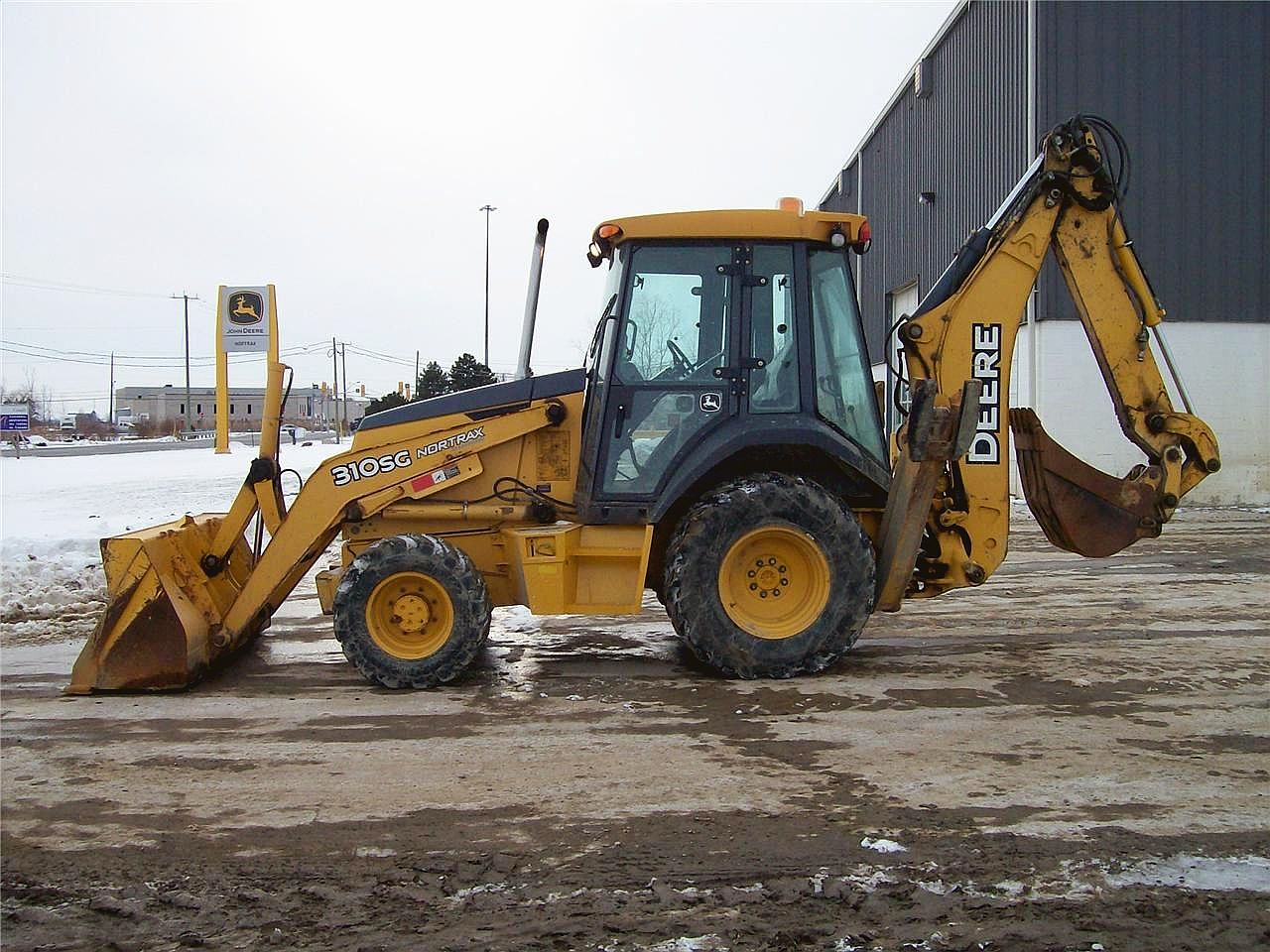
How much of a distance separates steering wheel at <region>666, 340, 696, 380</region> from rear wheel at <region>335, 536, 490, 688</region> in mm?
1612

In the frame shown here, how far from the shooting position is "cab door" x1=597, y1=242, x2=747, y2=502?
608 cm

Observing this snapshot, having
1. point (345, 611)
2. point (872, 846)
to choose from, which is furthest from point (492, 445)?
point (872, 846)

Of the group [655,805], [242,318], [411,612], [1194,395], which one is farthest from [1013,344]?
[242,318]

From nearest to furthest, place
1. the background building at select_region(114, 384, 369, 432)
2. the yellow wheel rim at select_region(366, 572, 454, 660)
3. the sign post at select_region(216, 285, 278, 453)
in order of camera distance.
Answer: the yellow wheel rim at select_region(366, 572, 454, 660), the sign post at select_region(216, 285, 278, 453), the background building at select_region(114, 384, 369, 432)

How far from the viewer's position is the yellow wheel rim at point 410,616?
5941 mm

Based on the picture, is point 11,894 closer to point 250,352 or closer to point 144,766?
point 144,766

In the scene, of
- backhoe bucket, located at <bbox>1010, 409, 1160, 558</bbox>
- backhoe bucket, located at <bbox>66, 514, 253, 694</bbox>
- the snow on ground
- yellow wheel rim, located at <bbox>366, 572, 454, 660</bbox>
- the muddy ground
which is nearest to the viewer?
the muddy ground

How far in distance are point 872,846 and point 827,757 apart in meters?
0.98

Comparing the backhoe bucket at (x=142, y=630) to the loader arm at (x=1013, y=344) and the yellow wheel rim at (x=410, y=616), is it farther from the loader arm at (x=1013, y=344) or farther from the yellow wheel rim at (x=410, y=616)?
the loader arm at (x=1013, y=344)

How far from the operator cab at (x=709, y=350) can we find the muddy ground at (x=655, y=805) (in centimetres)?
130

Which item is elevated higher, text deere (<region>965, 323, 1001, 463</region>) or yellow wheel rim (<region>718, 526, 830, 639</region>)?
text deere (<region>965, 323, 1001, 463</region>)

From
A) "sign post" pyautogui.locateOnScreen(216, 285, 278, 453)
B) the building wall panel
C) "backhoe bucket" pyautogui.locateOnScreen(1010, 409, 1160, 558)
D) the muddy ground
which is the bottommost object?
the muddy ground

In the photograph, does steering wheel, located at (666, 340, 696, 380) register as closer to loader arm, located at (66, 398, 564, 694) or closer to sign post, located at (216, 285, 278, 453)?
loader arm, located at (66, 398, 564, 694)

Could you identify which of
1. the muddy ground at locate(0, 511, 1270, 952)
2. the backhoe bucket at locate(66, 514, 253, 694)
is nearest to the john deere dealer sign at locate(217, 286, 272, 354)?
the muddy ground at locate(0, 511, 1270, 952)
